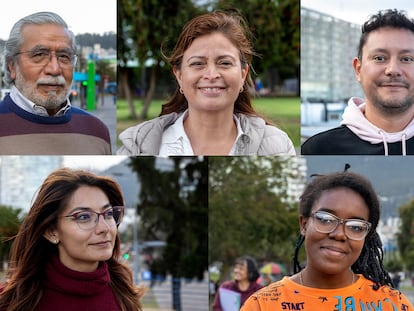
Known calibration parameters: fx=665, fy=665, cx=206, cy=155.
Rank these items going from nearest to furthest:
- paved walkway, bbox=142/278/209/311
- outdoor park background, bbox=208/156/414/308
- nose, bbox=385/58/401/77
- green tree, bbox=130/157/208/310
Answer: nose, bbox=385/58/401/77 → outdoor park background, bbox=208/156/414/308 → paved walkway, bbox=142/278/209/311 → green tree, bbox=130/157/208/310

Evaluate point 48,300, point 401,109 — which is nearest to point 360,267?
point 401,109

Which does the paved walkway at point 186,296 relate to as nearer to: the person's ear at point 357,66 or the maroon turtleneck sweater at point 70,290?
the person's ear at point 357,66

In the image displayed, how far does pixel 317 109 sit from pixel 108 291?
1165mm

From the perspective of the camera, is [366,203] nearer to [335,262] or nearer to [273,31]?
[335,262]

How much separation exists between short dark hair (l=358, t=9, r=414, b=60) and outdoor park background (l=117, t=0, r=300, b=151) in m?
0.34

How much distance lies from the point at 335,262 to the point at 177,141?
0.88m

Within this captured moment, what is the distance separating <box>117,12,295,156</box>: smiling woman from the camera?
2.55 m

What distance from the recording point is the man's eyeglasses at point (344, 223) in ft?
7.00

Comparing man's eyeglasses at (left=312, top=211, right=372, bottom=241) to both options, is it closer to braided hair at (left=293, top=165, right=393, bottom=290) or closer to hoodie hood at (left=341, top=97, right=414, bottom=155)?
braided hair at (left=293, top=165, right=393, bottom=290)

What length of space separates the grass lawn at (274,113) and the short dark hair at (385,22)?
37 cm

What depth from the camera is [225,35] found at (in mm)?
2559

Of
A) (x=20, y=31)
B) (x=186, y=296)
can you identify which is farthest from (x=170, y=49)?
(x=186, y=296)

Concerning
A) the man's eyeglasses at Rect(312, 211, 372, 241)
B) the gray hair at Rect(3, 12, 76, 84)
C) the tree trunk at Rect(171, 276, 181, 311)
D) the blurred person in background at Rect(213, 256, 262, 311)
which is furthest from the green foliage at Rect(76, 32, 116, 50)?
the tree trunk at Rect(171, 276, 181, 311)

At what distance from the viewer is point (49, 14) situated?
2.66m
